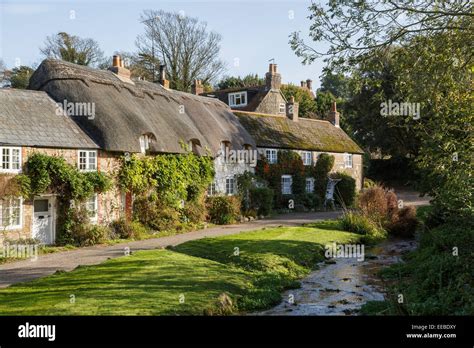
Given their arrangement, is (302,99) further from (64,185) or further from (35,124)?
(64,185)

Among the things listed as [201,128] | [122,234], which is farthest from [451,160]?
[201,128]

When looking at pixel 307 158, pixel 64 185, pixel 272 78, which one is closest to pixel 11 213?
pixel 64 185

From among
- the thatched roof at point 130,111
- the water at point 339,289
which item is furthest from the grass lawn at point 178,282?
the thatched roof at point 130,111

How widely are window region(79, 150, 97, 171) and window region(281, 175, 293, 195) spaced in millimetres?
15417

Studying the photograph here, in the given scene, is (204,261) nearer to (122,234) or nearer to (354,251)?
(122,234)

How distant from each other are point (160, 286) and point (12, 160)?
9.28m

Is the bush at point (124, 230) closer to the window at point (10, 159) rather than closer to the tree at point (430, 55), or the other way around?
the window at point (10, 159)

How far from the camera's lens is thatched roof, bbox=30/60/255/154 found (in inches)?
834

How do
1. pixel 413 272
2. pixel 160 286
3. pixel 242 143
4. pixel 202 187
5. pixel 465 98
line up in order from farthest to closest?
pixel 242 143 < pixel 202 187 < pixel 413 272 < pixel 465 98 < pixel 160 286

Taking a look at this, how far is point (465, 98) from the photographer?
1280 cm

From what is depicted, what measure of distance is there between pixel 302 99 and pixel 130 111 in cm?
3587

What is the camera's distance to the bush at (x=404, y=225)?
80.3ft

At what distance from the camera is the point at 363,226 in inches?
922

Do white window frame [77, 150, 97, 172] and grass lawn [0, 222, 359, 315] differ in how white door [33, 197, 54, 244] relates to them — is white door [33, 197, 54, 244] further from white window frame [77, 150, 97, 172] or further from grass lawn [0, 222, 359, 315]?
grass lawn [0, 222, 359, 315]
